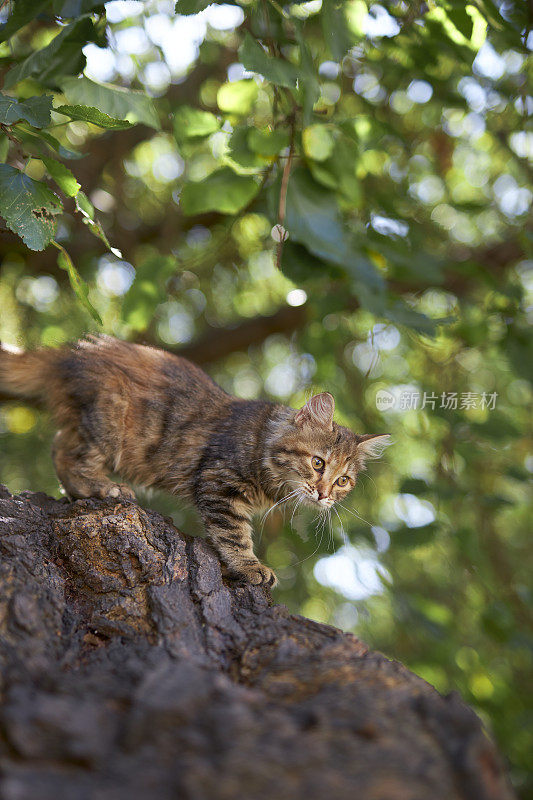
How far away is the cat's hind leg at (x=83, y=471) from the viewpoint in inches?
138

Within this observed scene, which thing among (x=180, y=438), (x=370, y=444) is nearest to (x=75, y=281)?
(x=180, y=438)

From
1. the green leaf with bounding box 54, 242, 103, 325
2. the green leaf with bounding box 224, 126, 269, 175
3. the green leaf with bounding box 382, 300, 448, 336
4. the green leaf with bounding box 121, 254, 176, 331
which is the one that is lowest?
the green leaf with bounding box 121, 254, 176, 331

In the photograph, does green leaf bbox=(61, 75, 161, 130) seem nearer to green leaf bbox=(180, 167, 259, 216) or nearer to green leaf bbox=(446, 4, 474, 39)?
green leaf bbox=(180, 167, 259, 216)

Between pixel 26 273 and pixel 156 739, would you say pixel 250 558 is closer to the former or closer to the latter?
pixel 156 739

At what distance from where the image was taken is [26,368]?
3.83 metres

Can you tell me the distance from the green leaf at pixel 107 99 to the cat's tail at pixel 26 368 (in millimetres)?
1519

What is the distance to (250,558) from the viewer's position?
135 inches

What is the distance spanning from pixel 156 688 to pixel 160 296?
2.68 m

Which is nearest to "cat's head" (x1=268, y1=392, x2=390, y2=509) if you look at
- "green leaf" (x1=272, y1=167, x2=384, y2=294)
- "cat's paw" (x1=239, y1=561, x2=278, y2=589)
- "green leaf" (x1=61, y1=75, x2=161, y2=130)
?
"cat's paw" (x1=239, y1=561, x2=278, y2=589)

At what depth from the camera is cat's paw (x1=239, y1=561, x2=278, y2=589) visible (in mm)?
3223

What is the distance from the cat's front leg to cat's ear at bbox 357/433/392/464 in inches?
34.3

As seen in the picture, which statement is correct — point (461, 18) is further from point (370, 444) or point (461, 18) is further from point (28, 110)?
point (370, 444)

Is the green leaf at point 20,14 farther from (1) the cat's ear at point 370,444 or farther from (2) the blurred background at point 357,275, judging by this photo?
(1) the cat's ear at point 370,444

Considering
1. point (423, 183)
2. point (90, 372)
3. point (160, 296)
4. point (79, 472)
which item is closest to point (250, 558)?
point (79, 472)
